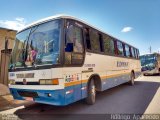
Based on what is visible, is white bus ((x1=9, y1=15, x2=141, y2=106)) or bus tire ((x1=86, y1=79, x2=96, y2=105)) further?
bus tire ((x1=86, y1=79, x2=96, y2=105))

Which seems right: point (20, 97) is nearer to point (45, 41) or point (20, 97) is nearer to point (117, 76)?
point (45, 41)

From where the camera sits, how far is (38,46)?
554 cm

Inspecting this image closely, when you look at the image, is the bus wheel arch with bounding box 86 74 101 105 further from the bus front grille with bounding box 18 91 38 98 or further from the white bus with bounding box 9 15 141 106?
the bus front grille with bounding box 18 91 38 98

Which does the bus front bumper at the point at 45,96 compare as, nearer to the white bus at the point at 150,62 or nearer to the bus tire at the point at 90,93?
the bus tire at the point at 90,93

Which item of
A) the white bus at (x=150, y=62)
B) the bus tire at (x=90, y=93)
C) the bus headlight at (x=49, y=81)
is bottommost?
the bus tire at (x=90, y=93)

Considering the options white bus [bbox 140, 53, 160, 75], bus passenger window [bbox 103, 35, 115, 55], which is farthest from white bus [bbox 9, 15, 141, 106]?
white bus [bbox 140, 53, 160, 75]

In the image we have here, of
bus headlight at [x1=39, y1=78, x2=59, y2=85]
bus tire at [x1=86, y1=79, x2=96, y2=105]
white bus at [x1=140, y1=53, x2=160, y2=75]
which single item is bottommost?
bus tire at [x1=86, y1=79, x2=96, y2=105]

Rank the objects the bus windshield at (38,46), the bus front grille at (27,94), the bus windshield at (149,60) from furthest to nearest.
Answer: the bus windshield at (149,60)
the bus front grille at (27,94)
the bus windshield at (38,46)

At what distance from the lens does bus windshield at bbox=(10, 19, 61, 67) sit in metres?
5.15

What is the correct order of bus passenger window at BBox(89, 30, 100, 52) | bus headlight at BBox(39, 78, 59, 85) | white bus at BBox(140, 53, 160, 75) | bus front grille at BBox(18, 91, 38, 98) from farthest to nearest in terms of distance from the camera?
white bus at BBox(140, 53, 160, 75) → bus passenger window at BBox(89, 30, 100, 52) → bus front grille at BBox(18, 91, 38, 98) → bus headlight at BBox(39, 78, 59, 85)

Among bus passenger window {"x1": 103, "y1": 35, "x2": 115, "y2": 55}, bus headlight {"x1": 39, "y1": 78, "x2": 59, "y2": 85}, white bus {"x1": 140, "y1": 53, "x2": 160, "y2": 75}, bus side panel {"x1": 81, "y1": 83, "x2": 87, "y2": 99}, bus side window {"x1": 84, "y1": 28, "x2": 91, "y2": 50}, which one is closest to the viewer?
bus headlight {"x1": 39, "y1": 78, "x2": 59, "y2": 85}

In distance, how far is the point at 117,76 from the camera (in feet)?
32.2

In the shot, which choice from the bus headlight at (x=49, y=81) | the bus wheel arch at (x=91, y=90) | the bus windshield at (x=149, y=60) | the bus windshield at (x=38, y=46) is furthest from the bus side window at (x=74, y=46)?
the bus windshield at (x=149, y=60)

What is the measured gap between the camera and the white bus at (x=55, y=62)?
197 inches
